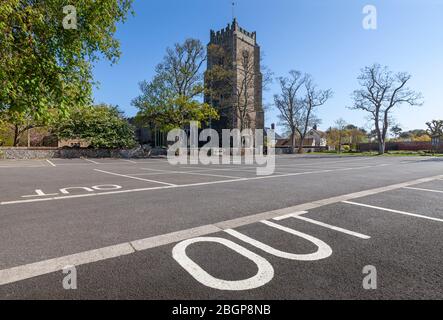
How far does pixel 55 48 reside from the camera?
672 cm

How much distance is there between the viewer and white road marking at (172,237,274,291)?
8.69 feet

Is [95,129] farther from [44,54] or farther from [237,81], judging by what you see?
[237,81]

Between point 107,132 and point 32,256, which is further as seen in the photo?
point 107,132

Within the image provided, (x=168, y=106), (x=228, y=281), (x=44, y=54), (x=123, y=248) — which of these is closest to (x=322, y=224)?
(x=228, y=281)

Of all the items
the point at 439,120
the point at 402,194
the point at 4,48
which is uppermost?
the point at 439,120

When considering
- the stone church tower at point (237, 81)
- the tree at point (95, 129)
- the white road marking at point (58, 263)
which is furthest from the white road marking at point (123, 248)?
the stone church tower at point (237, 81)

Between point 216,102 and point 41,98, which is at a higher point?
point 216,102

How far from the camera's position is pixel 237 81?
5147 cm

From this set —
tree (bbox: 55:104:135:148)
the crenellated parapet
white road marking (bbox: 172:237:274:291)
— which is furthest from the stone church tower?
white road marking (bbox: 172:237:274:291)

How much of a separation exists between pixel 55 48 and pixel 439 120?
8493 centimetres

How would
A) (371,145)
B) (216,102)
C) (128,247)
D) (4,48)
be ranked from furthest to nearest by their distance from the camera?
(371,145) → (216,102) → (4,48) → (128,247)

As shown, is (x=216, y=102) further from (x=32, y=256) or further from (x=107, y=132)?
(x=32, y=256)
